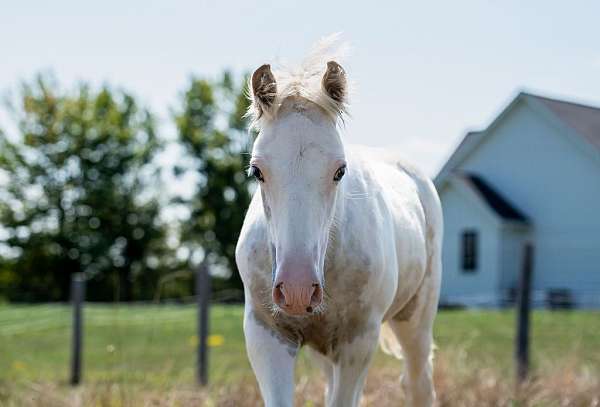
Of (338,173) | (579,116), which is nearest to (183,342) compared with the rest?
(338,173)

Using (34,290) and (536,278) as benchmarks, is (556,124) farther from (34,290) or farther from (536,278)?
(34,290)

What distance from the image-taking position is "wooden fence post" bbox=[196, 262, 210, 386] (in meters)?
8.67

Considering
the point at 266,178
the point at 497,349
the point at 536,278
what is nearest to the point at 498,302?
the point at 536,278

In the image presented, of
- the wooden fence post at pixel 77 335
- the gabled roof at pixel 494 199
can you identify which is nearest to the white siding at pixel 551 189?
the gabled roof at pixel 494 199

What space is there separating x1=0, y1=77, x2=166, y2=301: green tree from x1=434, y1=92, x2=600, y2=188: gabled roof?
15176mm

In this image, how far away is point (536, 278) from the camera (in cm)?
2580

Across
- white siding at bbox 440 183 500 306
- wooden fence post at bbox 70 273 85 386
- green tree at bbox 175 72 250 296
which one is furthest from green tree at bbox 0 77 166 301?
wooden fence post at bbox 70 273 85 386

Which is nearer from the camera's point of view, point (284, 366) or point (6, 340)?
point (284, 366)

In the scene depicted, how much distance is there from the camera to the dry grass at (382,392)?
5.44 m

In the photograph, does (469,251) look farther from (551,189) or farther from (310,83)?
(310,83)

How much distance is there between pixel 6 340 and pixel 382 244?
1169 cm

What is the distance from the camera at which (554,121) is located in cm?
2481

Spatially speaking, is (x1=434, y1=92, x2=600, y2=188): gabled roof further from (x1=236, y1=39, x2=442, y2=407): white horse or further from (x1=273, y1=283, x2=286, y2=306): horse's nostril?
(x1=273, y1=283, x2=286, y2=306): horse's nostril

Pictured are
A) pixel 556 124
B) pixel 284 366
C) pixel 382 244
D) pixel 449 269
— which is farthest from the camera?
pixel 449 269
